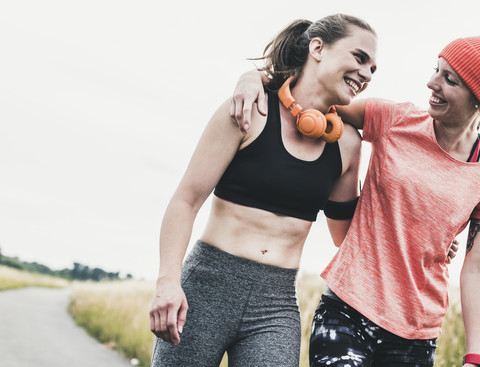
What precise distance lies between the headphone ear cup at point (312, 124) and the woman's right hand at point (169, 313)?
2.91 feet

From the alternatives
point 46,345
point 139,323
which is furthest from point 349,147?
point 46,345

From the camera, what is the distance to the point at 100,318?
930 cm

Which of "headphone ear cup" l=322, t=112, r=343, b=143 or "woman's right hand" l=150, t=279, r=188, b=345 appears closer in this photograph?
"woman's right hand" l=150, t=279, r=188, b=345

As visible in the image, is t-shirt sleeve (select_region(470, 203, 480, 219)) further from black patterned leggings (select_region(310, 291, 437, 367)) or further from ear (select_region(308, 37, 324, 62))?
ear (select_region(308, 37, 324, 62))

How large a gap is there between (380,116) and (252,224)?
902 mm

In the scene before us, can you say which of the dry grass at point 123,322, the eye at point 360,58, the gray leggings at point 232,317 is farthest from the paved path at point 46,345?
the eye at point 360,58

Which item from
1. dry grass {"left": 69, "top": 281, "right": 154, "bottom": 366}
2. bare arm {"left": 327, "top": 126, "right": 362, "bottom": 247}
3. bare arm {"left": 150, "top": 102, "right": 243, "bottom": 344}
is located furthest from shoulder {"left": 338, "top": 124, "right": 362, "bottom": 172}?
dry grass {"left": 69, "top": 281, "right": 154, "bottom": 366}

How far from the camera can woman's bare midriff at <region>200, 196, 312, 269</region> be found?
2.39m

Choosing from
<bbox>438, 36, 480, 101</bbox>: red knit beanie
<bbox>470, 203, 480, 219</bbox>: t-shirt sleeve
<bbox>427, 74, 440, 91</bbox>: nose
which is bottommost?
<bbox>470, 203, 480, 219</bbox>: t-shirt sleeve

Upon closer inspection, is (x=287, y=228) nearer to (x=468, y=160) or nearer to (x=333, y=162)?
(x=333, y=162)

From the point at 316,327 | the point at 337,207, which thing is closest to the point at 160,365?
the point at 316,327

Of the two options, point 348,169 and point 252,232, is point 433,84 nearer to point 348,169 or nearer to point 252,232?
point 348,169

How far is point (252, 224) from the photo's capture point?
2389 mm

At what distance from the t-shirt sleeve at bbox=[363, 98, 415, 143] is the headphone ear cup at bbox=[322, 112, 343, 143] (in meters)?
0.29
